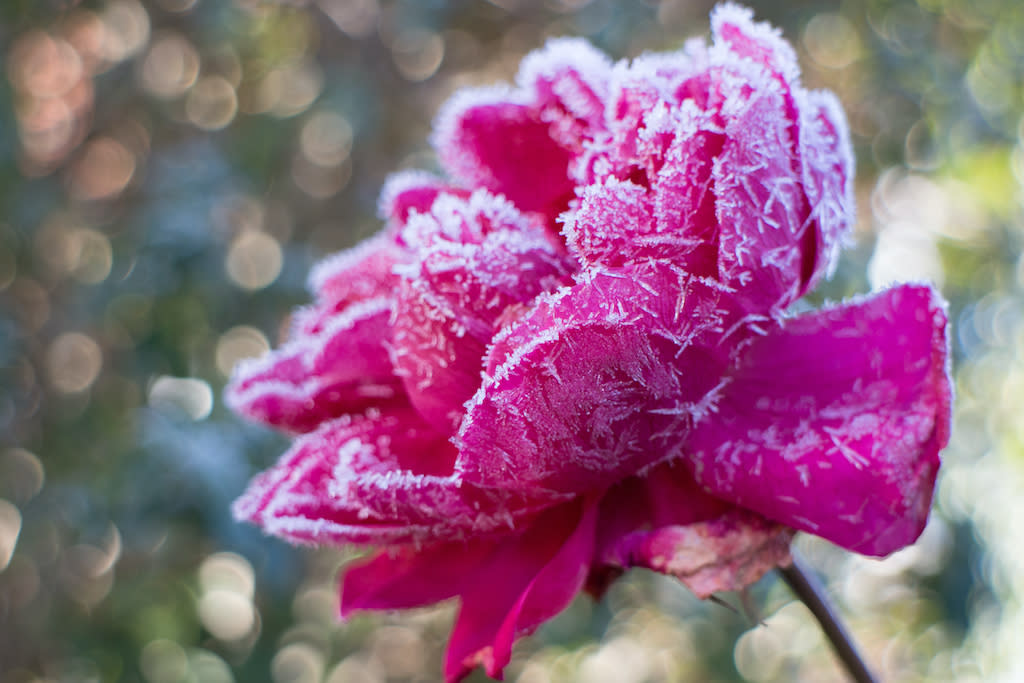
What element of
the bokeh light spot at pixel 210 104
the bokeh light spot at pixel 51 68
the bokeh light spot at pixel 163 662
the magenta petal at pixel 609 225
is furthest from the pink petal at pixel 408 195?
the bokeh light spot at pixel 51 68

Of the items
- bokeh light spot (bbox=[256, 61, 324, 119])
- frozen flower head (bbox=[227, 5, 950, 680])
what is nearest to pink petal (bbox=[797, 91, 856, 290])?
frozen flower head (bbox=[227, 5, 950, 680])

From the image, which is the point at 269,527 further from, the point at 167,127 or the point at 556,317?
the point at 167,127

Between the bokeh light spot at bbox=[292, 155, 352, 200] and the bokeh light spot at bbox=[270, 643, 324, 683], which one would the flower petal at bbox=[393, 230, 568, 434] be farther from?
the bokeh light spot at bbox=[292, 155, 352, 200]

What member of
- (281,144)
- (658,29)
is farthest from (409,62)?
(658,29)

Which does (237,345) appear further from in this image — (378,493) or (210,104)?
(378,493)

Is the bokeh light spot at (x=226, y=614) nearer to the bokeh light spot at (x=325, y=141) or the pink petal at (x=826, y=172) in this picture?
the bokeh light spot at (x=325, y=141)

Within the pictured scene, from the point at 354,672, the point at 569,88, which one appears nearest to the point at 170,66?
the point at 354,672
